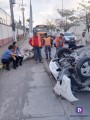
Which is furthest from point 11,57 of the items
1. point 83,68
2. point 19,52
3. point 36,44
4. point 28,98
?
point 83,68

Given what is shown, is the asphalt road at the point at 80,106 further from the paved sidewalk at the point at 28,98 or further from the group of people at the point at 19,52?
the group of people at the point at 19,52

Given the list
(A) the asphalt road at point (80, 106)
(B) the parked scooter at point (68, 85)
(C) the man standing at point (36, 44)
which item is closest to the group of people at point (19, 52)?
(C) the man standing at point (36, 44)

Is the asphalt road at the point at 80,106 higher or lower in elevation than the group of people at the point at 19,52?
lower

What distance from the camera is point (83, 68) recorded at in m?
7.06

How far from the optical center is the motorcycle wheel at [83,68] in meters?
6.89

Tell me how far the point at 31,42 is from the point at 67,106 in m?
7.93

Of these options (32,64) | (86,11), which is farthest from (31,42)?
(86,11)

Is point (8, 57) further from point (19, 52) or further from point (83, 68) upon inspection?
point (83, 68)

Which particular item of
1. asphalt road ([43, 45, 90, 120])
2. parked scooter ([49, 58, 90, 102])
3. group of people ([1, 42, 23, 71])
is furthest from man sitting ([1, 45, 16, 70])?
asphalt road ([43, 45, 90, 120])

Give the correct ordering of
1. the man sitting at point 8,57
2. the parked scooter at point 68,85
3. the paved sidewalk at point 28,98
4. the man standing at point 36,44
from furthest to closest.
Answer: the man standing at point 36,44
the man sitting at point 8,57
the parked scooter at point 68,85
the paved sidewalk at point 28,98

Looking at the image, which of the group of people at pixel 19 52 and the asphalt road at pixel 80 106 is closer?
the asphalt road at pixel 80 106

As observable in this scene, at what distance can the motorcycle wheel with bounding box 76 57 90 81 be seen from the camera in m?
6.89

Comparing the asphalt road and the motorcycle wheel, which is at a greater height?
the motorcycle wheel

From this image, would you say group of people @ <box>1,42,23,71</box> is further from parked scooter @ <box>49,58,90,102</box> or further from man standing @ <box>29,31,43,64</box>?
parked scooter @ <box>49,58,90,102</box>
